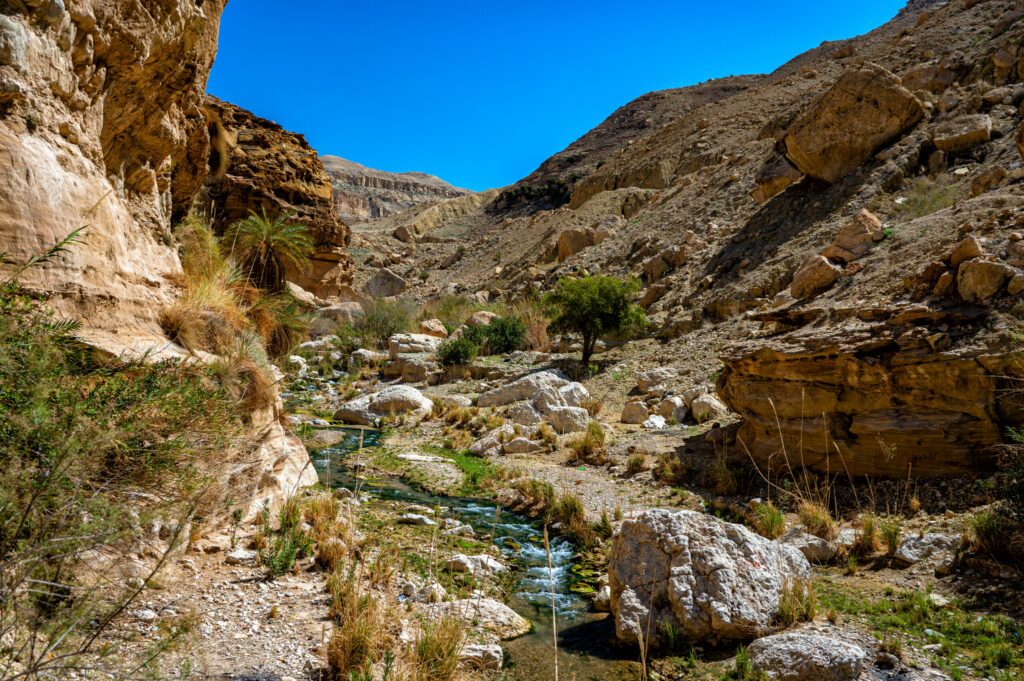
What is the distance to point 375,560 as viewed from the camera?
4.92 m

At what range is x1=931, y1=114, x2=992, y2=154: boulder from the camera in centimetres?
1282

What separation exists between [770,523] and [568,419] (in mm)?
5933

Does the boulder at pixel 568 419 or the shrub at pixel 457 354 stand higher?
the shrub at pixel 457 354

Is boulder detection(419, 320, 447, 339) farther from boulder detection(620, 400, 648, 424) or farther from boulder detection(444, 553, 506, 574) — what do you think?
boulder detection(444, 553, 506, 574)

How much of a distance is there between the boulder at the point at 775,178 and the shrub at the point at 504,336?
9.13 meters

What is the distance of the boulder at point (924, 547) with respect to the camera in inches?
192

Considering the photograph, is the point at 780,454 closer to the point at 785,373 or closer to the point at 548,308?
the point at 785,373

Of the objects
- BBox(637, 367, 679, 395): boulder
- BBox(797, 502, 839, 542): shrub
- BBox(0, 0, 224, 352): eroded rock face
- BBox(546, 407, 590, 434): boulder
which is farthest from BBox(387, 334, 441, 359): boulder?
BBox(797, 502, 839, 542): shrub

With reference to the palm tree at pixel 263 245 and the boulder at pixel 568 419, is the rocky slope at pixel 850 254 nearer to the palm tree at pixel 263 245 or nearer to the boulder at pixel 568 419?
the boulder at pixel 568 419

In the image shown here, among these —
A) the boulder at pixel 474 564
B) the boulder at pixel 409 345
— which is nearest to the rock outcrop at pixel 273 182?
the boulder at pixel 409 345

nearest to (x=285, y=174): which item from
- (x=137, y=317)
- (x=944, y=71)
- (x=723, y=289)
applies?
(x=723, y=289)

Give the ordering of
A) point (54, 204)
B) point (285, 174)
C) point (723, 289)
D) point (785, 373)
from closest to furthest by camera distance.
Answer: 1. point (54, 204)
2. point (785, 373)
3. point (723, 289)
4. point (285, 174)

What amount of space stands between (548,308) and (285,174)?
33.3 feet

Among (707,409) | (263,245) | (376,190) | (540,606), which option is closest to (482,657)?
(540,606)
